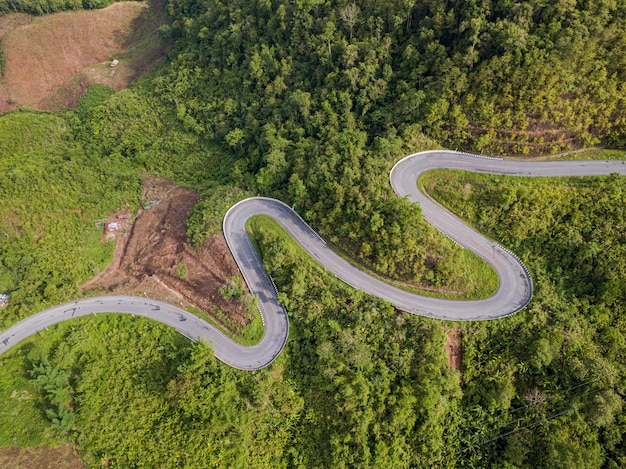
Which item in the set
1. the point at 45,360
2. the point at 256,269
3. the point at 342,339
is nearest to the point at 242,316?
the point at 256,269

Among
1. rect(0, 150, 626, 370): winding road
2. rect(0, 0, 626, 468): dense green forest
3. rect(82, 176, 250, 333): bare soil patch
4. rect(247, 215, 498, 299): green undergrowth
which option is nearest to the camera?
rect(0, 0, 626, 468): dense green forest

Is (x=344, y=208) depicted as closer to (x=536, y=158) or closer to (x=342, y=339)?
(x=342, y=339)

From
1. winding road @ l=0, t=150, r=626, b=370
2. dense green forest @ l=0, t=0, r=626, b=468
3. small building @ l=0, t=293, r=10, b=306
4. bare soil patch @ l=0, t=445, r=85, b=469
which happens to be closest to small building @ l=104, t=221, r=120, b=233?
dense green forest @ l=0, t=0, r=626, b=468

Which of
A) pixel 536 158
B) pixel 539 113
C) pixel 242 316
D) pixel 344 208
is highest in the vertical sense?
pixel 539 113

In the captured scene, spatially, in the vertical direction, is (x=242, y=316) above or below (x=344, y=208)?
below

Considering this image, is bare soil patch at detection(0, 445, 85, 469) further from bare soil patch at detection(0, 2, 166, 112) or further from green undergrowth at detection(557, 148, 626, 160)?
green undergrowth at detection(557, 148, 626, 160)

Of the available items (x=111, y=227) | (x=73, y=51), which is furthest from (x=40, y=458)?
(x=73, y=51)

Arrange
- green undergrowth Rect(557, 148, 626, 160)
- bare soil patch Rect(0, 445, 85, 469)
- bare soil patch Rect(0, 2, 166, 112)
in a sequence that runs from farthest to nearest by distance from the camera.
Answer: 1. bare soil patch Rect(0, 2, 166, 112)
2. green undergrowth Rect(557, 148, 626, 160)
3. bare soil patch Rect(0, 445, 85, 469)
